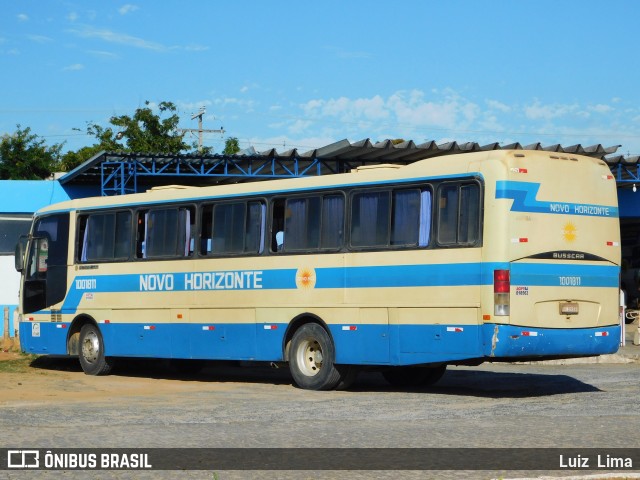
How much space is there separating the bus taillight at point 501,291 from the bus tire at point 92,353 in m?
8.96

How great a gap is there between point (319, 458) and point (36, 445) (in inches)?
107

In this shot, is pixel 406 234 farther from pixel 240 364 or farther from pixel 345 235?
→ pixel 240 364

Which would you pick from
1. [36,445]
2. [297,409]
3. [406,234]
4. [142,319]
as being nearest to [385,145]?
[142,319]

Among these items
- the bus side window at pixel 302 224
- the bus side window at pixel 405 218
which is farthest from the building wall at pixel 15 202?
the bus side window at pixel 405 218

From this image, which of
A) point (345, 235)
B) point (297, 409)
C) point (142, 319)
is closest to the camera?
point (297, 409)

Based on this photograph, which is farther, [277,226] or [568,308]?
[277,226]

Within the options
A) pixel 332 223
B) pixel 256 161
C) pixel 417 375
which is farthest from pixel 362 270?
pixel 256 161

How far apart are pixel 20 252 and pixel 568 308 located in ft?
38.9

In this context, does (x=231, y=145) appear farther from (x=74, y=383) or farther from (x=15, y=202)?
(x=74, y=383)

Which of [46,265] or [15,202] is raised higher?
[15,202]

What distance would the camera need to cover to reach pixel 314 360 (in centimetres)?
1877

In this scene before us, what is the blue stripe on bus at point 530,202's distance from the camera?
16.2 metres

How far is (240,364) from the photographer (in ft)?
79.4

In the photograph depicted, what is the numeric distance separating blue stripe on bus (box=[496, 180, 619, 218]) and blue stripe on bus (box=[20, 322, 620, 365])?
162 cm
